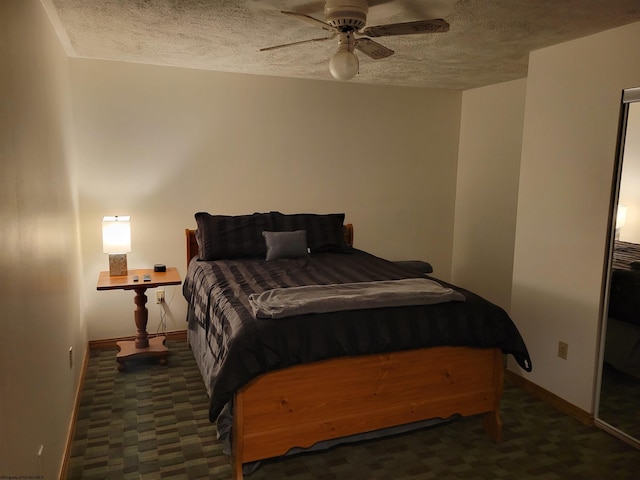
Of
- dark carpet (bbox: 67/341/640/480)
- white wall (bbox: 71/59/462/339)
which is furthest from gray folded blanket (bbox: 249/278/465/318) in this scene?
white wall (bbox: 71/59/462/339)

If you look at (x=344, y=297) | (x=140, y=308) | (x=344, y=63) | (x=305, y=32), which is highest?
(x=305, y=32)

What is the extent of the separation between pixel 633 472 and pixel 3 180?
2978mm

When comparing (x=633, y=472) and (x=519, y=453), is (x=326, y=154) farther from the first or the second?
(x=633, y=472)

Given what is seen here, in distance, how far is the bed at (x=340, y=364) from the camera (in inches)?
86.0

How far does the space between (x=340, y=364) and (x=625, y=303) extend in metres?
1.67

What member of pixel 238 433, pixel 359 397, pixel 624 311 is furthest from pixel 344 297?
pixel 624 311

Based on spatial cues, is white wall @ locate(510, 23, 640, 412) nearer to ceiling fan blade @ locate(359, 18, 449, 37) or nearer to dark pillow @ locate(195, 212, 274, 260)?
ceiling fan blade @ locate(359, 18, 449, 37)

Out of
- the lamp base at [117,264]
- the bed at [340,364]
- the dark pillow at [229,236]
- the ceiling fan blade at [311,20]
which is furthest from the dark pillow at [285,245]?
the ceiling fan blade at [311,20]

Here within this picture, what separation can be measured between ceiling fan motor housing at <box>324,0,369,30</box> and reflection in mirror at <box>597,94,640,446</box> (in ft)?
5.05

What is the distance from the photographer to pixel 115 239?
3.47 metres

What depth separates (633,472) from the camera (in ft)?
7.89

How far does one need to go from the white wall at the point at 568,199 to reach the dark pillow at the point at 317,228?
1.41 metres

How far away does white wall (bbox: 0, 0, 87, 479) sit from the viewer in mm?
1428

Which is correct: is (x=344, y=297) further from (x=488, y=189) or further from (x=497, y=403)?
(x=488, y=189)
